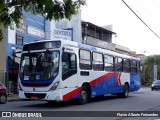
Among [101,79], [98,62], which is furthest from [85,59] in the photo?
[101,79]

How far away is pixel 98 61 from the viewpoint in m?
17.9

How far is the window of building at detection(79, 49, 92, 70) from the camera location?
1583 centimetres

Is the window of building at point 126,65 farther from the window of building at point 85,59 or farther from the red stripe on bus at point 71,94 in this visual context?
the red stripe on bus at point 71,94

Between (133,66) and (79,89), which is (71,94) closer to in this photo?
(79,89)

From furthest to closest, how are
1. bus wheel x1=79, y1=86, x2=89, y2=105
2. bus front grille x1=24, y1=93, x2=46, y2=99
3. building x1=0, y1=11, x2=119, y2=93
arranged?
building x1=0, y1=11, x2=119, y2=93 < bus wheel x1=79, y1=86, x2=89, y2=105 < bus front grille x1=24, y1=93, x2=46, y2=99

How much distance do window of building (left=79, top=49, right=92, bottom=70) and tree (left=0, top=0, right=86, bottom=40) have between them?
35.9ft

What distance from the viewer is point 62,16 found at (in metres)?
4.73

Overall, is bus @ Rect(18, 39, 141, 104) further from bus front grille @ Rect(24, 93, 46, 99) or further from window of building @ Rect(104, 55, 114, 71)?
window of building @ Rect(104, 55, 114, 71)

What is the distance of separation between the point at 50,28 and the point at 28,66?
692 inches

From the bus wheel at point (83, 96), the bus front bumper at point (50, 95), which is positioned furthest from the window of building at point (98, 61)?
the bus front bumper at point (50, 95)

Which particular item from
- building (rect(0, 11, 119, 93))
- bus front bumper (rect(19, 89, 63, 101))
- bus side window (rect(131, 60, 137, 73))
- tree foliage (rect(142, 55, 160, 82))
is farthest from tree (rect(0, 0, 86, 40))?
tree foliage (rect(142, 55, 160, 82))

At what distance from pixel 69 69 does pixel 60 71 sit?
804 mm

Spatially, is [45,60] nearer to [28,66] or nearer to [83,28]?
[28,66]

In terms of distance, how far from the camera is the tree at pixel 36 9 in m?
4.12
